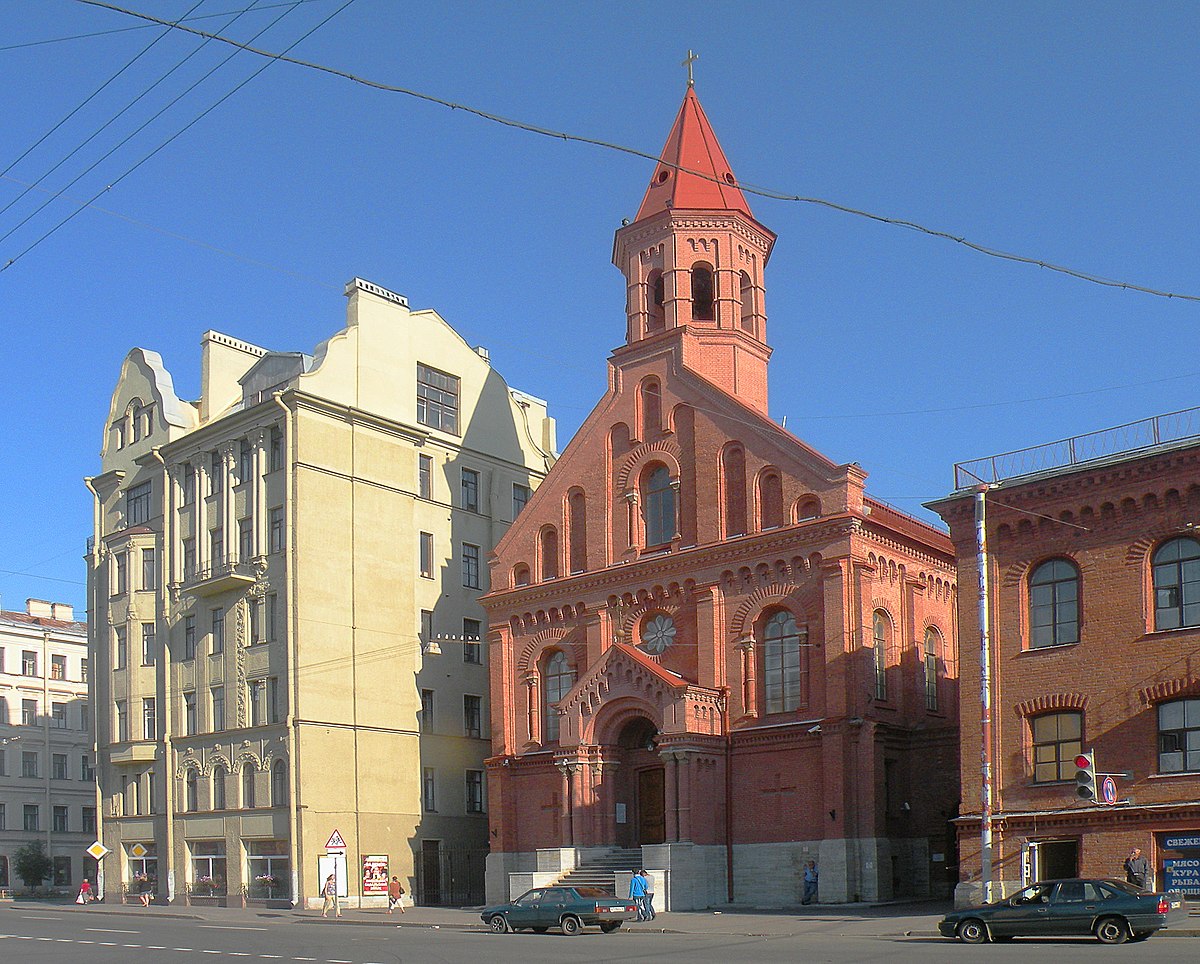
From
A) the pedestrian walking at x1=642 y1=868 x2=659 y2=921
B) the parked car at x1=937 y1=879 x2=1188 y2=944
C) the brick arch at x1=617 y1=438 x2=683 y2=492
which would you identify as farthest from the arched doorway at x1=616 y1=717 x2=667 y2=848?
the parked car at x1=937 y1=879 x2=1188 y2=944

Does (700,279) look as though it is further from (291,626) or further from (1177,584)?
(1177,584)

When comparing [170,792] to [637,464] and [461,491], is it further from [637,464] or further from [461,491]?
[637,464]

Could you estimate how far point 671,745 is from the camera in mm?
42438

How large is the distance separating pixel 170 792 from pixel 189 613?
6.99 meters

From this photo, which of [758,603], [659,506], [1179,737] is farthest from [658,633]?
[1179,737]

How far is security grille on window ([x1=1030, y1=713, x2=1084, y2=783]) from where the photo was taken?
34.1 metres

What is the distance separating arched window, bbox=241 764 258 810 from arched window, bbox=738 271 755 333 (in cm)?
2423

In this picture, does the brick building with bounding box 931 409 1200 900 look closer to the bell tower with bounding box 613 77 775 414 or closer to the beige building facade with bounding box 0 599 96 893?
the bell tower with bounding box 613 77 775 414

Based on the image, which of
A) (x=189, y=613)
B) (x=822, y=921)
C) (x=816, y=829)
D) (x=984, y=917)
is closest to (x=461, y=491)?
(x=189, y=613)

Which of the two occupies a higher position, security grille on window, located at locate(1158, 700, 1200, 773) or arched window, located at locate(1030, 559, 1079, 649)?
arched window, located at locate(1030, 559, 1079, 649)

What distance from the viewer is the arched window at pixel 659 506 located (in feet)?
156

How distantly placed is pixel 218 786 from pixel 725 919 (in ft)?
81.8

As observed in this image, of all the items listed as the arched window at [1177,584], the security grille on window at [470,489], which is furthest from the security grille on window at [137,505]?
the arched window at [1177,584]

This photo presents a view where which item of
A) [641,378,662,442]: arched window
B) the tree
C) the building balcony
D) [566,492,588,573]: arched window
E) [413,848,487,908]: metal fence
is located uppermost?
[641,378,662,442]: arched window
